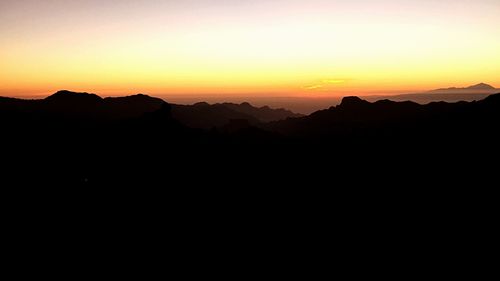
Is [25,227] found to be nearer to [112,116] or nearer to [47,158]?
[47,158]

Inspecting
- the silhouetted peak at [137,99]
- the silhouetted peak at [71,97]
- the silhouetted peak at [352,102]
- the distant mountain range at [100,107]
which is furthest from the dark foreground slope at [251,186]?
the silhouetted peak at [137,99]

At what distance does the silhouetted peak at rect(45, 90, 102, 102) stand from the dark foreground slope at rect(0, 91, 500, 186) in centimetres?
5531

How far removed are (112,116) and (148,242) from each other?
8725 cm

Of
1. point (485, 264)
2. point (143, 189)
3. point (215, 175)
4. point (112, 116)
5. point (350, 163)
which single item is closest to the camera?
point (485, 264)

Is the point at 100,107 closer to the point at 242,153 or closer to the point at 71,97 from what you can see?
the point at 71,97

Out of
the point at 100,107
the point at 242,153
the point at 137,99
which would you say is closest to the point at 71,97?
the point at 100,107

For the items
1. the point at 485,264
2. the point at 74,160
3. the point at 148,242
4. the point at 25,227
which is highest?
the point at 74,160

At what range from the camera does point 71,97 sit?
125m

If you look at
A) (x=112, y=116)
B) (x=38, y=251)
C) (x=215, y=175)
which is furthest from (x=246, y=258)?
(x=112, y=116)

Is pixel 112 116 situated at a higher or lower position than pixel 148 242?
higher

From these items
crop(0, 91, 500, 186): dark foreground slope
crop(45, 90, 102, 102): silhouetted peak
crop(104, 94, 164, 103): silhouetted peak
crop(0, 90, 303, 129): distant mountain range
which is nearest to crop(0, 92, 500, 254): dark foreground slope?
crop(0, 91, 500, 186): dark foreground slope

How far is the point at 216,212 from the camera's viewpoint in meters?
43.3

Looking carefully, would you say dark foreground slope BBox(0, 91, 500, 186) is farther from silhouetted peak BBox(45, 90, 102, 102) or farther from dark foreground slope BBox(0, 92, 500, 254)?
silhouetted peak BBox(45, 90, 102, 102)

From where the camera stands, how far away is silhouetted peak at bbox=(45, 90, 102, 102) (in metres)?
122
